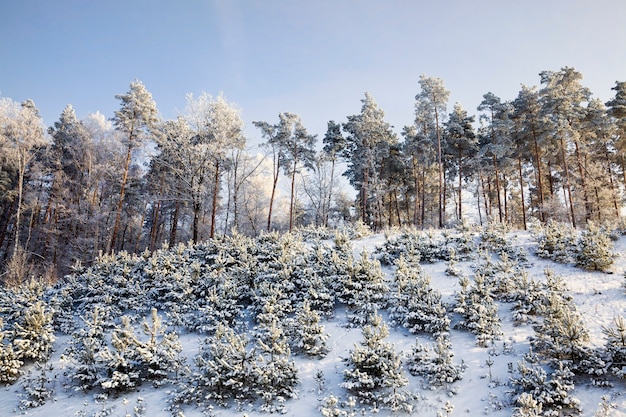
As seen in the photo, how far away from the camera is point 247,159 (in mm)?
30328

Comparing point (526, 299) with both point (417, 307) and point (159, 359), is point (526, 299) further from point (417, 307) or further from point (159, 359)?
point (159, 359)

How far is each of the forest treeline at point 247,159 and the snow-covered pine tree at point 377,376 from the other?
54.8 feet

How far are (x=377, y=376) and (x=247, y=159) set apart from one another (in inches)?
981

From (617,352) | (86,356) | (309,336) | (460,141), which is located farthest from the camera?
(460,141)

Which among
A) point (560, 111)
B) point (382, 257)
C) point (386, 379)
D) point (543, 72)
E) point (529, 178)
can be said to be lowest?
point (386, 379)

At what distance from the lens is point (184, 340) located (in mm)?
10094

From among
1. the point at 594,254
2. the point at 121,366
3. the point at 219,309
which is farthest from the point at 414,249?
the point at 121,366

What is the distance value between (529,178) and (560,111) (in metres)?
10.1

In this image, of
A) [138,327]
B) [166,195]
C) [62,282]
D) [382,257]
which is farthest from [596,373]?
[166,195]

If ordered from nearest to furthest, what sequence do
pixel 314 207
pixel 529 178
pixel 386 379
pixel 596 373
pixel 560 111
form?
pixel 596 373 → pixel 386 379 → pixel 560 111 → pixel 529 178 → pixel 314 207

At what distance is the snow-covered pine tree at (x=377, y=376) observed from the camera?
732 centimetres

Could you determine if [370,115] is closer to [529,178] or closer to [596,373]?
[529,178]

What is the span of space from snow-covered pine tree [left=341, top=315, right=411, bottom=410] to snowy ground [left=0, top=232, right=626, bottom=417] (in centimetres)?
30

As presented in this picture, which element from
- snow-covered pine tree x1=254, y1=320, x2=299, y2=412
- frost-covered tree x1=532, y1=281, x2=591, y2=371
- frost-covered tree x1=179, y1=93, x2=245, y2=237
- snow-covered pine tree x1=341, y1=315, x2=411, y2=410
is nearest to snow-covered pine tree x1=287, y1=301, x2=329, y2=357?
snow-covered pine tree x1=254, y1=320, x2=299, y2=412
